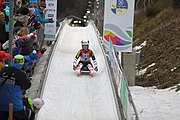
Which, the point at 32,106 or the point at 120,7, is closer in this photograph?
the point at 32,106

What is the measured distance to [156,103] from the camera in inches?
605

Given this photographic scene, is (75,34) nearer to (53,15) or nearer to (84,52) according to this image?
(53,15)

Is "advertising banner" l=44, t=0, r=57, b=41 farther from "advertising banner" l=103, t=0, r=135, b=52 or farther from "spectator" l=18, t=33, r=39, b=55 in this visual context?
"spectator" l=18, t=33, r=39, b=55

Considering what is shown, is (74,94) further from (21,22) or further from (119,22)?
(119,22)

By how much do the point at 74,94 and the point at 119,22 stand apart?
19.2 feet

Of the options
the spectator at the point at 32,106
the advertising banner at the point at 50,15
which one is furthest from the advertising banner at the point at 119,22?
the spectator at the point at 32,106

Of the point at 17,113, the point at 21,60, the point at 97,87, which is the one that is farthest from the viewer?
the point at 97,87

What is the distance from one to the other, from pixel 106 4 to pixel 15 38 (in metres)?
6.93

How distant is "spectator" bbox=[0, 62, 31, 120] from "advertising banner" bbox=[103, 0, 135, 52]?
10061mm

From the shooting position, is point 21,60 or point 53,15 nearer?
point 21,60

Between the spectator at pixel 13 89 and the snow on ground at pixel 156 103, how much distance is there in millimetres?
6586

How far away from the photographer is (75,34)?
23812 millimetres

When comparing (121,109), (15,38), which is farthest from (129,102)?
(15,38)

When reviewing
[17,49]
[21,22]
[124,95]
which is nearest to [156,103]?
[21,22]
